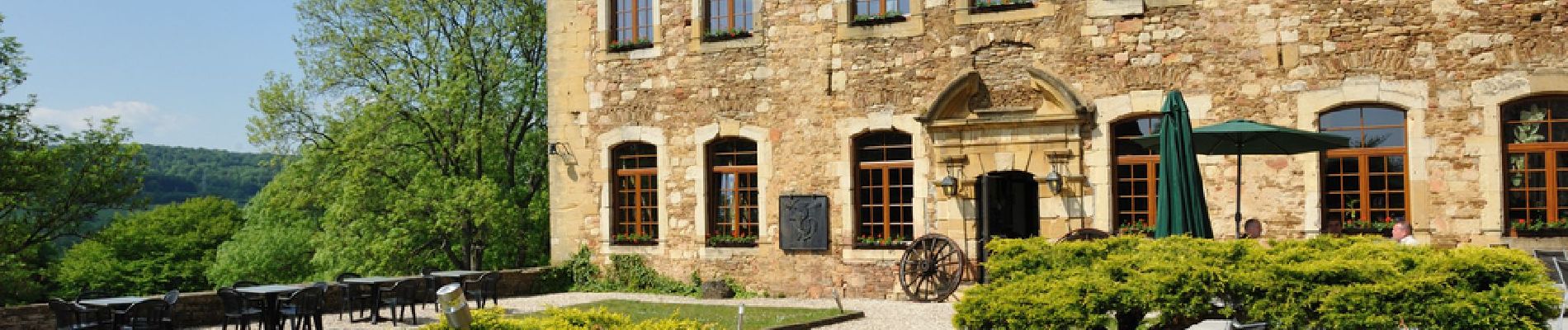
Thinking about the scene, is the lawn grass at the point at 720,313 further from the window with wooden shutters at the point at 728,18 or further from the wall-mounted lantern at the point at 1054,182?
the window with wooden shutters at the point at 728,18

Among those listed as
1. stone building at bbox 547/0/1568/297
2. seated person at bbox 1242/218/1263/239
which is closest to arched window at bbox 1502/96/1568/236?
stone building at bbox 547/0/1568/297

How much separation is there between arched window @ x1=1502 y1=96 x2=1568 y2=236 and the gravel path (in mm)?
5072

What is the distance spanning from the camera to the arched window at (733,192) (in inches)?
628

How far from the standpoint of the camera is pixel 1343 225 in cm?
1270

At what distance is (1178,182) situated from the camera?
10.1 metres

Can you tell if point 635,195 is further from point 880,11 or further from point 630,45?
point 880,11

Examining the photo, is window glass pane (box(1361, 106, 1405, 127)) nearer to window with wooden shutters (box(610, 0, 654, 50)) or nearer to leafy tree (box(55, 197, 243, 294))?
window with wooden shutters (box(610, 0, 654, 50))

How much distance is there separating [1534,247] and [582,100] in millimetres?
10348

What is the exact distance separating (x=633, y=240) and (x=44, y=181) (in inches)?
439

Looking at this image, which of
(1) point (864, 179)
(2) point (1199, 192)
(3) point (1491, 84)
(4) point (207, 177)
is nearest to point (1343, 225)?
(3) point (1491, 84)

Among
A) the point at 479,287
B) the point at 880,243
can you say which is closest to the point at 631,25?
the point at 880,243

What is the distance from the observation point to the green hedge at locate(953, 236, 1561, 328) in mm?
6637

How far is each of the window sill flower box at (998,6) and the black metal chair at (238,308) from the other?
24.8 ft

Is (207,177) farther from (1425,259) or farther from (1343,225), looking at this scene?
(1425,259)
